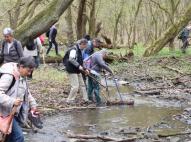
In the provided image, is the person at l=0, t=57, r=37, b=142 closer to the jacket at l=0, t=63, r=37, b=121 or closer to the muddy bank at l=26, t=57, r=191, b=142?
the jacket at l=0, t=63, r=37, b=121

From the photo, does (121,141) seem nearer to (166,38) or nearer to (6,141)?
(6,141)

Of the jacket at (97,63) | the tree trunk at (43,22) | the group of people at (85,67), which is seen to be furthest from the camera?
the jacket at (97,63)

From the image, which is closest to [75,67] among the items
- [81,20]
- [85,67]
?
[85,67]

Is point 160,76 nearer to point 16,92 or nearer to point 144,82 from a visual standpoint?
point 144,82

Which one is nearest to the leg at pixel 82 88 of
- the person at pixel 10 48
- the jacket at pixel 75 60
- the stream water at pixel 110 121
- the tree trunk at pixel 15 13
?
the jacket at pixel 75 60

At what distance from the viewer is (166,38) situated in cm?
2969

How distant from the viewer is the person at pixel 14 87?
6.60 metres

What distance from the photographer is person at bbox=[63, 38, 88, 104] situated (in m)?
13.3

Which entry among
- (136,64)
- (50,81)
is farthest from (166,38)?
(50,81)

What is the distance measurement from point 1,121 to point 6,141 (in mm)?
480

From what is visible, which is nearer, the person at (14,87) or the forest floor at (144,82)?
the person at (14,87)

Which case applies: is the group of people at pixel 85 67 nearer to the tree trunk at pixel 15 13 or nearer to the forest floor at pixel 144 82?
the forest floor at pixel 144 82

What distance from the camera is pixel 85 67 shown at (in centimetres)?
1409

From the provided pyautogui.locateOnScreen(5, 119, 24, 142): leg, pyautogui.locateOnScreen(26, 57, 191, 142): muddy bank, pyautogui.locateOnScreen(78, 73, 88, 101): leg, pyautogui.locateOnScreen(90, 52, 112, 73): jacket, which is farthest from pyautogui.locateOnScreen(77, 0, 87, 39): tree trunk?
pyautogui.locateOnScreen(5, 119, 24, 142): leg
